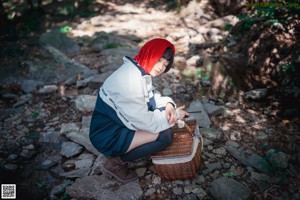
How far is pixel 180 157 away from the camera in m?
2.82

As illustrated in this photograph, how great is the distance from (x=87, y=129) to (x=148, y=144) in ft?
4.68

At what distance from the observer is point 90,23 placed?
8.76m

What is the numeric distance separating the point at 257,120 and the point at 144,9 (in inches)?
302

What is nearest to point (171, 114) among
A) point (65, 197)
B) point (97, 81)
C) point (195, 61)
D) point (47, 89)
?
point (65, 197)

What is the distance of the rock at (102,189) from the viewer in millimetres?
2927

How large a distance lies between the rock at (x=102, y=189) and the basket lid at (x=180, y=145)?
1.51ft

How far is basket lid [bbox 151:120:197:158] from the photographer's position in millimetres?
2808

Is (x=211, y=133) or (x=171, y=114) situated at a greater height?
(x=171, y=114)

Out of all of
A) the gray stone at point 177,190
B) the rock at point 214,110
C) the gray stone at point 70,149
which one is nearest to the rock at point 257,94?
the rock at point 214,110

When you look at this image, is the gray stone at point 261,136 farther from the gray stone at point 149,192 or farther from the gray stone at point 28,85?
the gray stone at point 28,85

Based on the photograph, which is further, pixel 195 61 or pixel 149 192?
pixel 195 61

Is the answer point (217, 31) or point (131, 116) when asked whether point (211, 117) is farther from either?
point (217, 31)

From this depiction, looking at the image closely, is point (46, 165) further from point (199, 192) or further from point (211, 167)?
point (211, 167)

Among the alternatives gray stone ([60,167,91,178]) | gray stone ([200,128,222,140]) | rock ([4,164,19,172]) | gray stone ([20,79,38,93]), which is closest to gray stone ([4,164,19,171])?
rock ([4,164,19,172])
